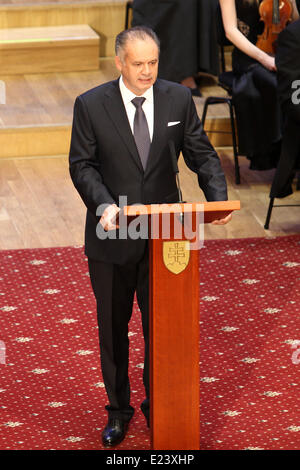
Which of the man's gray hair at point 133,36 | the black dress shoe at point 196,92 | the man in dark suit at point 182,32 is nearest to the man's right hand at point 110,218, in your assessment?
the man's gray hair at point 133,36

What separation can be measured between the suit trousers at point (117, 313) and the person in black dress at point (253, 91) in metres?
2.55

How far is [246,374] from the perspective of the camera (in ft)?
12.8

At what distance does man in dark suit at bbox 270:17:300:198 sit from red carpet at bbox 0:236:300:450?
12.7 inches

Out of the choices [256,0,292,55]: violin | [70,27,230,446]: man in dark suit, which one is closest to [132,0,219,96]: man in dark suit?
[256,0,292,55]: violin

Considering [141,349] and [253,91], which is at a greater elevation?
[253,91]

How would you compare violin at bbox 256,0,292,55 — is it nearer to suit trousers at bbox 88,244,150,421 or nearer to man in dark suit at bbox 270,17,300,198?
man in dark suit at bbox 270,17,300,198

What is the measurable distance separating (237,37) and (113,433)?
115 inches

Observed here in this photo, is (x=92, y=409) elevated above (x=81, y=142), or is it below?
below

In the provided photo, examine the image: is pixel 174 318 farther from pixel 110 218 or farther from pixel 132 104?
pixel 132 104

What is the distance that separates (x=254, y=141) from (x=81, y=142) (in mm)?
2707

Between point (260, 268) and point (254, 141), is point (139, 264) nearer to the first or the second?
point (260, 268)

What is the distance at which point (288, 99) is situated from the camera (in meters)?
4.95

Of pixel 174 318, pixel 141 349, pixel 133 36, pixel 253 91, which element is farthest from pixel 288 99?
pixel 174 318
